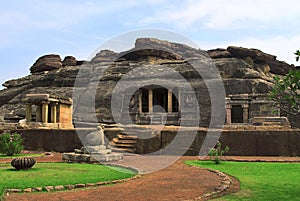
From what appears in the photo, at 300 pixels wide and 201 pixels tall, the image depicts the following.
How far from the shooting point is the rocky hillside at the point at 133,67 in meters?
36.5

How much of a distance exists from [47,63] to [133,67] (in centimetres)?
1650

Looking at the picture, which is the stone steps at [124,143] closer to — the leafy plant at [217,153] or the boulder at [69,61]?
the leafy plant at [217,153]

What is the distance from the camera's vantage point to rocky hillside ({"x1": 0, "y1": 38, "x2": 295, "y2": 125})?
36.5 m

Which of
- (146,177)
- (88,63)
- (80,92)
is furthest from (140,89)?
(146,177)

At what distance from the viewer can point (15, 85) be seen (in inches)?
1838

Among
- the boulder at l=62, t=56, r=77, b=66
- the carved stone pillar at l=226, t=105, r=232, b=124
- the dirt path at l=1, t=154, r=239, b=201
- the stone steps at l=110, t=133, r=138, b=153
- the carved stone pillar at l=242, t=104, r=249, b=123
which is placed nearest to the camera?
the dirt path at l=1, t=154, r=239, b=201

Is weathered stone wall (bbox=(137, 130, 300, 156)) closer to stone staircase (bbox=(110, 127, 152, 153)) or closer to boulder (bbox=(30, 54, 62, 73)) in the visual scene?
stone staircase (bbox=(110, 127, 152, 153))

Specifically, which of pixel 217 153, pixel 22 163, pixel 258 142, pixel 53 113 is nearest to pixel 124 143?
pixel 217 153

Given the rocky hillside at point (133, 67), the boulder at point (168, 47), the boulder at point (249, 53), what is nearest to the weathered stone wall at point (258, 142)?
the rocky hillside at point (133, 67)

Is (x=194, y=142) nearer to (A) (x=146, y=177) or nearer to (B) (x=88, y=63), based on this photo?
(A) (x=146, y=177)

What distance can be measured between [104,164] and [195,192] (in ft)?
21.6

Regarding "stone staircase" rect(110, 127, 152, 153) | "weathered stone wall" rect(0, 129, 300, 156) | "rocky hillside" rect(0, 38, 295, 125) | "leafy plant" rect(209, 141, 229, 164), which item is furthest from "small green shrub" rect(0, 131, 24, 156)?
"rocky hillside" rect(0, 38, 295, 125)

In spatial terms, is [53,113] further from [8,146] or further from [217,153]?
[217,153]

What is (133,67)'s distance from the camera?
4181 centimetres
